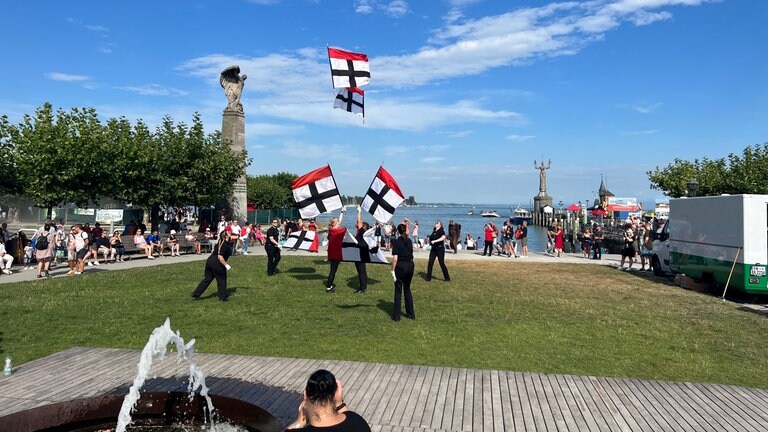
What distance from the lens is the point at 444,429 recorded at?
581 cm

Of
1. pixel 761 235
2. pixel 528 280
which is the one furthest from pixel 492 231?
pixel 761 235

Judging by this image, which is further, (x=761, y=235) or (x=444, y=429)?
(x=761, y=235)

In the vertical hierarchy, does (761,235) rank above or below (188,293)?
above

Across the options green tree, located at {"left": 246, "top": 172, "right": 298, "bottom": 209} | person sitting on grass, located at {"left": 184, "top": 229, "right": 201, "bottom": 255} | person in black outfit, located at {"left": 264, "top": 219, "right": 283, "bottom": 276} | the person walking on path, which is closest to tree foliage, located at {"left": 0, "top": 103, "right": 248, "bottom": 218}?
person sitting on grass, located at {"left": 184, "top": 229, "right": 201, "bottom": 255}

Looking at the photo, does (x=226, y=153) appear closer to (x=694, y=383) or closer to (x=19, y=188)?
(x=19, y=188)

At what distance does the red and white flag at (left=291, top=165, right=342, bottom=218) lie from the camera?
15.7 meters

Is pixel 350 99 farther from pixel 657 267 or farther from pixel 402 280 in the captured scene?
pixel 657 267

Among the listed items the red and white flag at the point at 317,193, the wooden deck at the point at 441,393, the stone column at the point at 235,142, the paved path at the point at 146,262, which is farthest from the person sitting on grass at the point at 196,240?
the wooden deck at the point at 441,393

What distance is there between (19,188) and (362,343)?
93.5ft

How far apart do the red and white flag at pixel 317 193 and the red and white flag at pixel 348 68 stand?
3365mm

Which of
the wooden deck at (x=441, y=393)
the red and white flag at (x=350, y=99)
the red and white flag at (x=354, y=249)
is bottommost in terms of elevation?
the wooden deck at (x=441, y=393)

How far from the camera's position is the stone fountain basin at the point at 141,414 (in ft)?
17.1

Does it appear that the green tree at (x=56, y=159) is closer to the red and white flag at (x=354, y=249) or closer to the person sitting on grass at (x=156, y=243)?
the person sitting on grass at (x=156, y=243)

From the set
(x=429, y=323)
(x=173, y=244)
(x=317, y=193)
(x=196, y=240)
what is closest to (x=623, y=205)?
(x=196, y=240)
